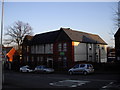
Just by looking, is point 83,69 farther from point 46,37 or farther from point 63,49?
point 46,37

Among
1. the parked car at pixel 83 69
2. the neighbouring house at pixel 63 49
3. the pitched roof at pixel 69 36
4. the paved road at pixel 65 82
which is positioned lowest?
the paved road at pixel 65 82

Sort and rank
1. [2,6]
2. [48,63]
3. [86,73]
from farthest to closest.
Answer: [48,63]
[86,73]
[2,6]

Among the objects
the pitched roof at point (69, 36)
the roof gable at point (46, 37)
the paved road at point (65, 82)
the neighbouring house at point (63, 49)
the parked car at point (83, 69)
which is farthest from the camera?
the roof gable at point (46, 37)

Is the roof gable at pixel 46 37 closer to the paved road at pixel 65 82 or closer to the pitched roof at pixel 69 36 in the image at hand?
the pitched roof at pixel 69 36

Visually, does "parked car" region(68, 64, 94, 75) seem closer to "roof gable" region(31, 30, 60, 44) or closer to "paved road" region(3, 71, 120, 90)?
"paved road" region(3, 71, 120, 90)

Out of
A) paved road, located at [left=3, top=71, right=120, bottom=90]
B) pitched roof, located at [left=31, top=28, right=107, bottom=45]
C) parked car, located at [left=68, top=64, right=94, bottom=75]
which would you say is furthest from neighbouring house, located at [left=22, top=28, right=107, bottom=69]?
paved road, located at [left=3, top=71, right=120, bottom=90]

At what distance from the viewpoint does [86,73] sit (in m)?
23.3

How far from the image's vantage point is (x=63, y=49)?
34969 mm

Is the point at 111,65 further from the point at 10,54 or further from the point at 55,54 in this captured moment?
the point at 10,54

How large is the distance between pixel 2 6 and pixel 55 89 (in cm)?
750

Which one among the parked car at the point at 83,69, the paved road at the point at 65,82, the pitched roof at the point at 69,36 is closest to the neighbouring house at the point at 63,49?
the pitched roof at the point at 69,36

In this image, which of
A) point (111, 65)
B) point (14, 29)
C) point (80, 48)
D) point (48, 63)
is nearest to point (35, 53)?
point (48, 63)

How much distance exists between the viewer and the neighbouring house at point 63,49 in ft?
111

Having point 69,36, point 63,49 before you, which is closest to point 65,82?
point 63,49
